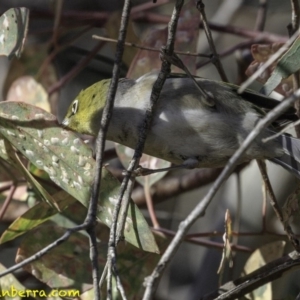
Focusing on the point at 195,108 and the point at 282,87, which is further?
the point at 282,87

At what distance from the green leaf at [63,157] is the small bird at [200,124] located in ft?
0.49

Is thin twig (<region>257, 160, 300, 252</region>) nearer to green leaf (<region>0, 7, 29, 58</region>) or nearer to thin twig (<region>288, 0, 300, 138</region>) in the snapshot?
thin twig (<region>288, 0, 300, 138</region>)

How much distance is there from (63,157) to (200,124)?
0.33 meters

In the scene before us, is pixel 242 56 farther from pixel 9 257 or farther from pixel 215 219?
pixel 9 257

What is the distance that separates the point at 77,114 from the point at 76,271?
1.44 ft

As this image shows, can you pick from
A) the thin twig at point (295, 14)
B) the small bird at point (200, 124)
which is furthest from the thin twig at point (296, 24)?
the small bird at point (200, 124)

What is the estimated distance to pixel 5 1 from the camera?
3363 millimetres

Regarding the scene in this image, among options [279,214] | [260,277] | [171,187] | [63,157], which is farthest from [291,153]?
[171,187]

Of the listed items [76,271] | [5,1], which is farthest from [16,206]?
[5,1]

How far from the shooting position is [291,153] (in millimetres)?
1517

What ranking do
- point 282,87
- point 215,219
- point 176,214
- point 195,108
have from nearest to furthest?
point 195,108
point 282,87
point 215,219
point 176,214

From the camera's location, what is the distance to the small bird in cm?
152

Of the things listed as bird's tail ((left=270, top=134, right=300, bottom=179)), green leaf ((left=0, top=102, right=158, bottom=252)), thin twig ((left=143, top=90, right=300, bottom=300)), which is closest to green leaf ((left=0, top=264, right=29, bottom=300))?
green leaf ((left=0, top=102, right=158, bottom=252))

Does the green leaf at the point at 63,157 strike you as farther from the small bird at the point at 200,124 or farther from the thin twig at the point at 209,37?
the thin twig at the point at 209,37
